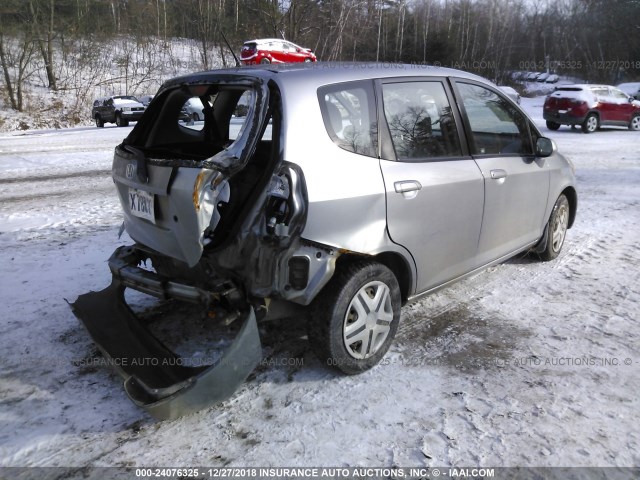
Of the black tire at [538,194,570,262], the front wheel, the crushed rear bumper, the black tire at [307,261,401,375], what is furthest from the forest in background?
the black tire at [307,261,401,375]

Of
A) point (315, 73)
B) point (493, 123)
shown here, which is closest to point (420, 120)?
point (315, 73)

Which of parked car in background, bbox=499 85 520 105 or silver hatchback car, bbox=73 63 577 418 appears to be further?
parked car in background, bbox=499 85 520 105

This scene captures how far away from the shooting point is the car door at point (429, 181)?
3.29 meters

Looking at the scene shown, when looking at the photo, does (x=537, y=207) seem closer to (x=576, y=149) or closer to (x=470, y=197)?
(x=470, y=197)

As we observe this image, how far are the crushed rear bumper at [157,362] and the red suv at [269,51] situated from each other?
23317 mm

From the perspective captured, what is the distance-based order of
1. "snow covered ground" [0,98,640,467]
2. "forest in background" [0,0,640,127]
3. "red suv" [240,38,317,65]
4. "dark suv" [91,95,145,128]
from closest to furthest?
1. "snow covered ground" [0,98,640,467]
2. "red suv" [240,38,317,65]
3. "dark suv" [91,95,145,128]
4. "forest in background" [0,0,640,127]

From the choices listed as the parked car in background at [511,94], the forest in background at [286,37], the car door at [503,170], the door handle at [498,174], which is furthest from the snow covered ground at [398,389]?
the forest in background at [286,37]

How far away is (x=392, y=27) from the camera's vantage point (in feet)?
175

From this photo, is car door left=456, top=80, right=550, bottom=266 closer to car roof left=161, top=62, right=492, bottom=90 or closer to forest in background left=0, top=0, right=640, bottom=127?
car roof left=161, top=62, right=492, bottom=90


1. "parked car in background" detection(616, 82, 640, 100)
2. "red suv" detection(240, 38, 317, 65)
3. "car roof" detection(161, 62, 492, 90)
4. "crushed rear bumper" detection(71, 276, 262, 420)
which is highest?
"red suv" detection(240, 38, 317, 65)

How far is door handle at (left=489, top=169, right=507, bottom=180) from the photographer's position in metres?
3.99

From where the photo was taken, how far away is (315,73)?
10.3ft

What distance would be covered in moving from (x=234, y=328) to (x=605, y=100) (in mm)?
19502

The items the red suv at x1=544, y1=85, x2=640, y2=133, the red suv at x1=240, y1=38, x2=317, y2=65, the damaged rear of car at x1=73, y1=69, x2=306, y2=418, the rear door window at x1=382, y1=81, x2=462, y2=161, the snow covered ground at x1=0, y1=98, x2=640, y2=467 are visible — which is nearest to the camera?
the snow covered ground at x1=0, y1=98, x2=640, y2=467
